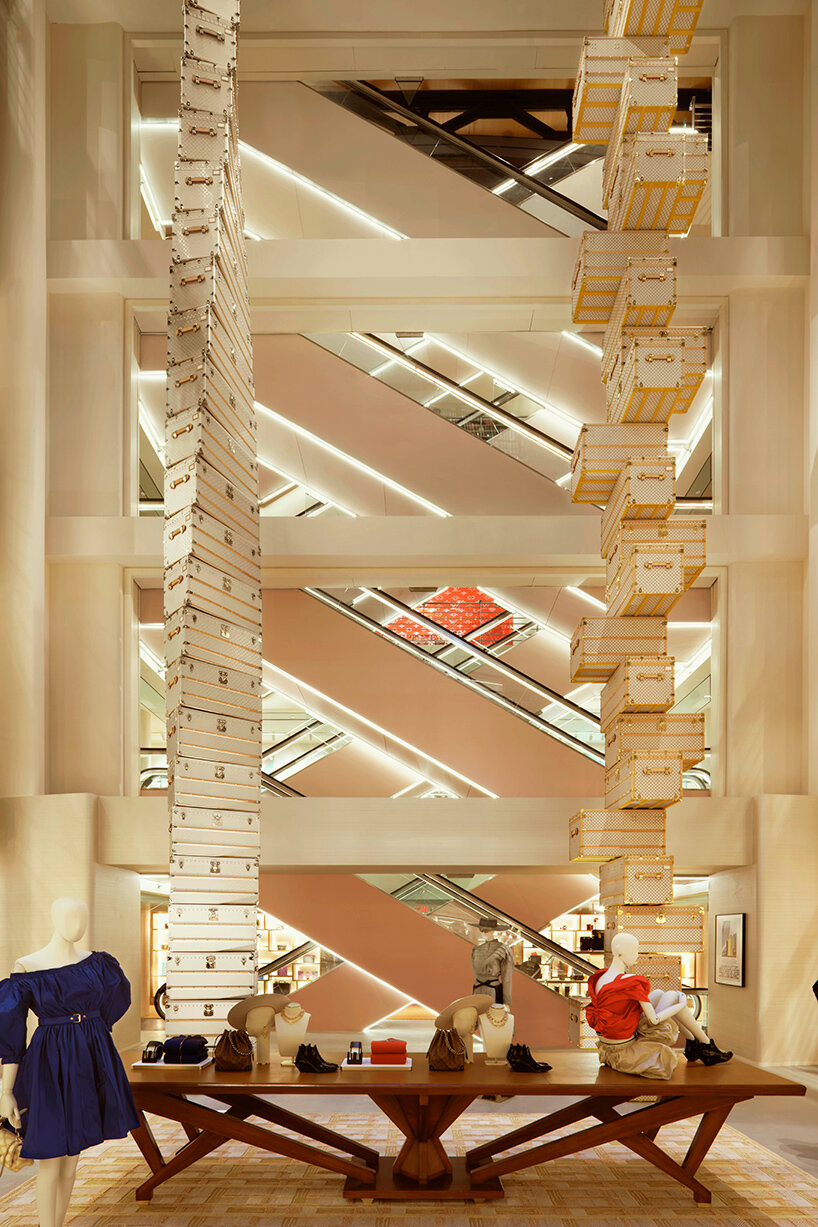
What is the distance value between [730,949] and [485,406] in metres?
6.26

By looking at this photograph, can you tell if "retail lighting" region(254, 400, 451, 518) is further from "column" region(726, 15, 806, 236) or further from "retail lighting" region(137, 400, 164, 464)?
"column" region(726, 15, 806, 236)

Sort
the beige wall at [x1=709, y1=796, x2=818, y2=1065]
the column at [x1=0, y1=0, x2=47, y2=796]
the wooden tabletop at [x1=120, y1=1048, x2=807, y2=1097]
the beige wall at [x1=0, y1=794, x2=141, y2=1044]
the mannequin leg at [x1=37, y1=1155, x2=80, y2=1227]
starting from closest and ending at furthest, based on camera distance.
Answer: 1. the mannequin leg at [x1=37, y1=1155, x2=80, y2=1227]
2. the wooden tabletop at [x1=120, y1=1048, x2=807, y2=1097]
3. the beige wall at [x1=709, y1=796, x2=818, y2=1065]
4. the beige wall at [x1=0, y1=794, x2=141, y2=1044]
5. the column at [x1=0, y1=0, x2=47, y2=796]

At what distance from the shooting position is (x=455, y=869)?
1153 centimetres

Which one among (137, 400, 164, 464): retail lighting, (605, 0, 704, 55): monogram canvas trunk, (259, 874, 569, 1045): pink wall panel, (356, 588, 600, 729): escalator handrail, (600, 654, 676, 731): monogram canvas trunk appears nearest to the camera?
(600, 654, 676, 731): monogram canvas trunk

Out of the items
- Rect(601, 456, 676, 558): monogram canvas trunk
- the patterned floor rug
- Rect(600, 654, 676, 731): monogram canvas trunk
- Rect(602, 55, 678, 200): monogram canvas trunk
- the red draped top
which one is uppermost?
Rect(602, 55, 678, 200): monogram canvas trunk

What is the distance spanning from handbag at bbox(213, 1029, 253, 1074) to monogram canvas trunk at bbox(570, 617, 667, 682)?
5.10m

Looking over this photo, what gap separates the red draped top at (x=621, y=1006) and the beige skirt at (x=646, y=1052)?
0.05m

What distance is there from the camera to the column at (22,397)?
11.0 m

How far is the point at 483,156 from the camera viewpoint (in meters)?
12.8

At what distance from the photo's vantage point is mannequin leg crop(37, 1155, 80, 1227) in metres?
4.87

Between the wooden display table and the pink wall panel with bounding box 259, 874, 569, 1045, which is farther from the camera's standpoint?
the pink wall panel with bounding box 259, 874, 569, 1045

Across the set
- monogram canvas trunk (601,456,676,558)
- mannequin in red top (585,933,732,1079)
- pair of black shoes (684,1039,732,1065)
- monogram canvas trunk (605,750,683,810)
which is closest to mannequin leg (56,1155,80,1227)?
mannequin in red top (585,933,732,1079)

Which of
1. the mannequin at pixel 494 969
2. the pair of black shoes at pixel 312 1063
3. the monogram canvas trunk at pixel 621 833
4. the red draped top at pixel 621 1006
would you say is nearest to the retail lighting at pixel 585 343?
the monogram canvas trunk at pixel 621 833

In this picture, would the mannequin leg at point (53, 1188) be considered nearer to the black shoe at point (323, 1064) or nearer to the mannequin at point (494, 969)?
the black shoe at point (323, 1064)
